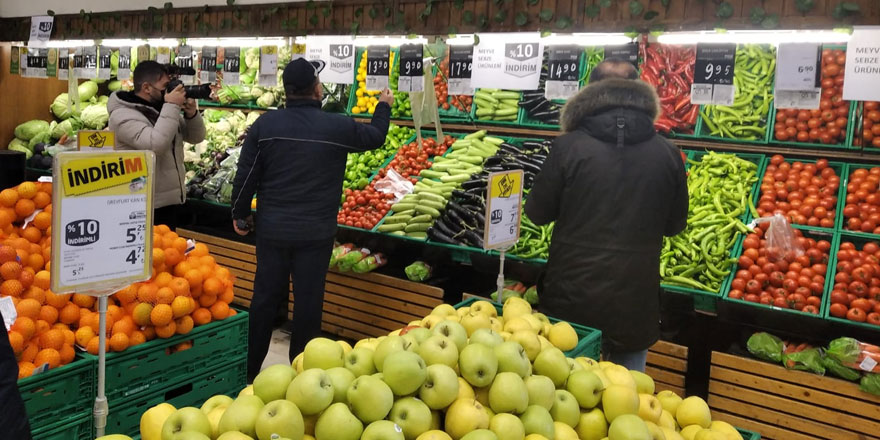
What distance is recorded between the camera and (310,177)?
4.14m

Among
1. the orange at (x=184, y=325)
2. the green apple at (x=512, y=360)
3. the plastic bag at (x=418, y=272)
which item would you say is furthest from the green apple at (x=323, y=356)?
the plastic bag at (x=418, y=272)

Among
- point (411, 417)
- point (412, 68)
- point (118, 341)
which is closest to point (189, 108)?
point (412, 68)

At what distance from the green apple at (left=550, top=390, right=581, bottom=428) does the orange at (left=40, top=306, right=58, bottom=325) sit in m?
2.08

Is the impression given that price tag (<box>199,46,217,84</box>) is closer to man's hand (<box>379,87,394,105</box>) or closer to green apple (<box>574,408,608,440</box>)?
man's hand (<box>379,87,394,105</box>)

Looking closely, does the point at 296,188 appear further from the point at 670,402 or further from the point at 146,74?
the point at 670,402

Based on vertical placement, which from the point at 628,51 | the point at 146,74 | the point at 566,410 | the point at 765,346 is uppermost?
the point at 628,51

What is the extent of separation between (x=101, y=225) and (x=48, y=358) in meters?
0.70

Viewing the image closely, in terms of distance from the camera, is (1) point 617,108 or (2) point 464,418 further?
(1) point 617,108

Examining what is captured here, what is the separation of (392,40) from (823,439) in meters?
4.05

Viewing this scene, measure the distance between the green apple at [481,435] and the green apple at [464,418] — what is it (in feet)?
0.22

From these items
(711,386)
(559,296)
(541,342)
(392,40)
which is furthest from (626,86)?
(392,40)

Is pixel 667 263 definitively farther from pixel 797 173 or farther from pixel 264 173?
pixel 264 173

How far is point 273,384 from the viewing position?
1714mm

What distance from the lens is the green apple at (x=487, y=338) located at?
2021 millimetres
